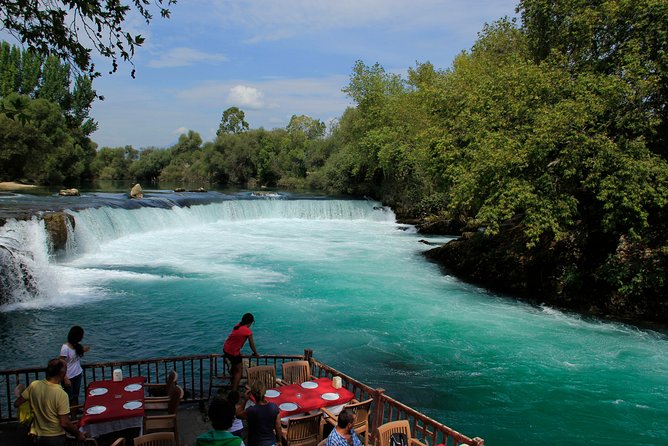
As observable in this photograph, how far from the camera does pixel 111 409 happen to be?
20.9 feet

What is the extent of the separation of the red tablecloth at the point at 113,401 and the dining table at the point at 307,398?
5.65 ft

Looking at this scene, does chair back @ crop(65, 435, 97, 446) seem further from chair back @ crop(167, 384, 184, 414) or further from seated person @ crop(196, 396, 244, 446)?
seated person @ crop(196, 396, 244, 446)

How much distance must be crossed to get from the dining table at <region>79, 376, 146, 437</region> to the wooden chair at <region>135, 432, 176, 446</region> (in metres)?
0.96

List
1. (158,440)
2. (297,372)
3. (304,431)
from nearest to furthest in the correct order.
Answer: (158,440)
(304,431)
(297,372)

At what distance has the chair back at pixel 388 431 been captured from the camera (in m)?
5.86

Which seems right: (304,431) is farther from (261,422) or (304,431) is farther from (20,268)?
(20,268)

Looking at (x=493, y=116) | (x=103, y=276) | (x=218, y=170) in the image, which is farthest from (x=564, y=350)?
(x=218, y=170)

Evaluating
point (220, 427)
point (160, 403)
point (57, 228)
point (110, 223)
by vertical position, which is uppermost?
point (57, 228)

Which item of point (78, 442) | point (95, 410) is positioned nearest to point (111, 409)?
point (95, 410)

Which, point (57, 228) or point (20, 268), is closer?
point (20, 268)

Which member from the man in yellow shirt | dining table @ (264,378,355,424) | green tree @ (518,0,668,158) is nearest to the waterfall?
the man in yellow shirt

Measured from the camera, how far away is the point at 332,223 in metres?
36.0

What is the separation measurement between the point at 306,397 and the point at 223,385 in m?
2.23

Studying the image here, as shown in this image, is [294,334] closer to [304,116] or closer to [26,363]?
[26,363]
